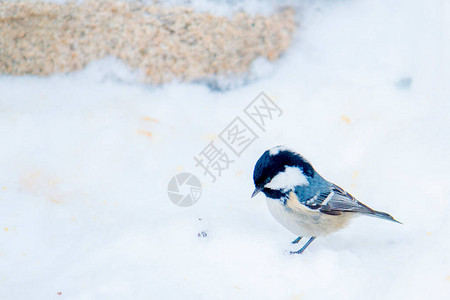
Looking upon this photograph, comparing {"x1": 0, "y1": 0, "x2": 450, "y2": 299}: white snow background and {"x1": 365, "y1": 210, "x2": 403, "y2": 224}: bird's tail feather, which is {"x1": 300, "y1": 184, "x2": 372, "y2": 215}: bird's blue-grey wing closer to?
{"x1": 365, "y1": 210, "x2": 403, "y2": 224}: bird's tail feather

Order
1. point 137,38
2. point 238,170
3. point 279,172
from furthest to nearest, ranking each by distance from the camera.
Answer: point 137,38
point 238,170
point 279,172

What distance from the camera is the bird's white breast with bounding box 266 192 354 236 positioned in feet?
8.89

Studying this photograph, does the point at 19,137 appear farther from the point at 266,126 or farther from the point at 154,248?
→ the point at 266,126

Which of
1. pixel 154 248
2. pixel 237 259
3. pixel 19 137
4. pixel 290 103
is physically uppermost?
pixel 290 103

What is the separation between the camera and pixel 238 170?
10.8 ft

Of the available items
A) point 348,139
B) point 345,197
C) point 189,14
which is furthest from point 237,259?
point 189,14

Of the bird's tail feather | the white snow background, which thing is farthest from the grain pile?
the bird's tail feather

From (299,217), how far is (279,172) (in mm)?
230

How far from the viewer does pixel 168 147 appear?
3277 millimetres

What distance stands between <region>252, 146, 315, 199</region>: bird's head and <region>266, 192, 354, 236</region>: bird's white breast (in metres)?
0.05

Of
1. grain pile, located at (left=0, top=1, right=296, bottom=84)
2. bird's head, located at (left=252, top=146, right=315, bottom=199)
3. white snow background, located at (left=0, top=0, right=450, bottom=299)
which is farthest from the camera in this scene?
grain pile, located at (left=0, top=1, right=296, bottom=84)

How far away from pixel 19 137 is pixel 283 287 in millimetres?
1615

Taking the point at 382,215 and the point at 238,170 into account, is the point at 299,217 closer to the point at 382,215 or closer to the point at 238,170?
the point at 382,215

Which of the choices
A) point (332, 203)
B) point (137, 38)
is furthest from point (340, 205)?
point (137, 38)
